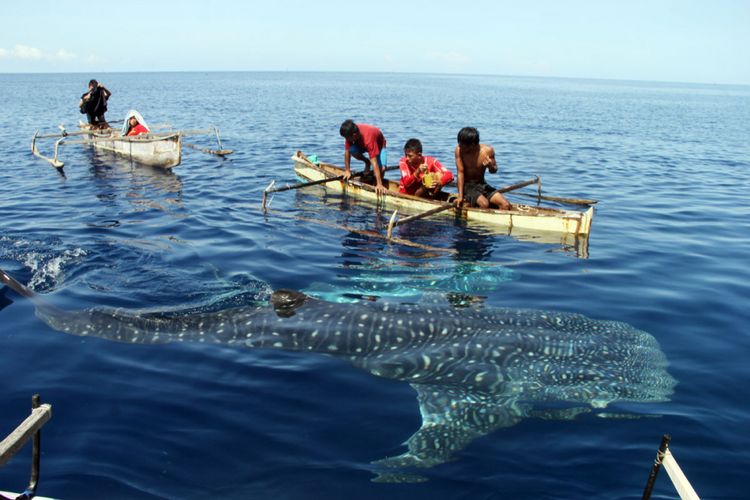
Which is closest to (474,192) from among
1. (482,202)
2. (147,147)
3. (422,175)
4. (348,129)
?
(482,202)

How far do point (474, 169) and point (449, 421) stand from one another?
27.9 ft

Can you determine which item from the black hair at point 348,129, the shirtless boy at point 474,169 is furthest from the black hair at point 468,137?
the black hair at point 348,129

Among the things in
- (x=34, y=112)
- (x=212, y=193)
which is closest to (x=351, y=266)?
(x=212, y=193)

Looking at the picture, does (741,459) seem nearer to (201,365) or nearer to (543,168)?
(201,365)

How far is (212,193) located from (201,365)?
10.6 metres

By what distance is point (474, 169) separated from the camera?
13.0 metres

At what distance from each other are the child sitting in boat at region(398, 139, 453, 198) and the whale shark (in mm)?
6006

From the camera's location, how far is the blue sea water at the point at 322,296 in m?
4.77

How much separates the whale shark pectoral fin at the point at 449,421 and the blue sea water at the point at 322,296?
0.12 meters

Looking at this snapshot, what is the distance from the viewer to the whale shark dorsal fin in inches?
285

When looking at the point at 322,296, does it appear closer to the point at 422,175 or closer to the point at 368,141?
Result: the point at 422,175

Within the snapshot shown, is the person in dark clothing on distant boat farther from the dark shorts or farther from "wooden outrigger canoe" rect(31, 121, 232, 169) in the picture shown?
the dark shorts

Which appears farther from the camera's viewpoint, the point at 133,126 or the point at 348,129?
the point at 133,126

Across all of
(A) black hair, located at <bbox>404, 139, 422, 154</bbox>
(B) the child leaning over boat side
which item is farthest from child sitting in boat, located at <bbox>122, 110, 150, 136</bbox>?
(A) black hair, located at <bbox>404, 139, 422, 154</bbox>
